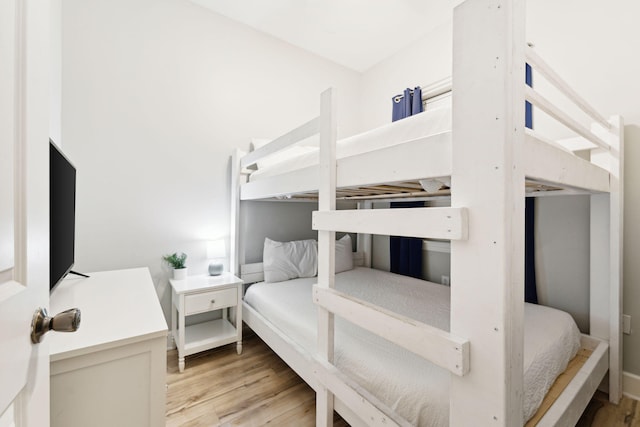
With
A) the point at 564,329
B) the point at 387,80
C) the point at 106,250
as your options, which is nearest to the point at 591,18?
the point at 387,80

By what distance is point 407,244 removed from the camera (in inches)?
103

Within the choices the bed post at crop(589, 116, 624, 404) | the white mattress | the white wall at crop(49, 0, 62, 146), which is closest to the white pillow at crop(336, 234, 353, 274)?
the white mattress

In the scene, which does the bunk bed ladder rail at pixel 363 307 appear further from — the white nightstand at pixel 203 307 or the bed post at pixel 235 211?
the bed post at pixel 235 211

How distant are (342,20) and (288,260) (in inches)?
84.4

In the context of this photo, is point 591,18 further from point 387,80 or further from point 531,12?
point 387,80

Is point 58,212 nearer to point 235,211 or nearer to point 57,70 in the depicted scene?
point 57,70

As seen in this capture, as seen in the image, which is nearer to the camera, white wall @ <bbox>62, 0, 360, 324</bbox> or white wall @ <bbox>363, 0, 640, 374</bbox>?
white wall @ <bbox>363, 0, 640, 374</bbox>

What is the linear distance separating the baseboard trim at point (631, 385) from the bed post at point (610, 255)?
Result: 0.08 meters

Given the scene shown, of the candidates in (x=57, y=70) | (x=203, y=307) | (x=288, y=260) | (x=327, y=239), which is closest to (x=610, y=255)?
(x=327, y=239)

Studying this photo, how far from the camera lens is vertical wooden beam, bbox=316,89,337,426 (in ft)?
3.87

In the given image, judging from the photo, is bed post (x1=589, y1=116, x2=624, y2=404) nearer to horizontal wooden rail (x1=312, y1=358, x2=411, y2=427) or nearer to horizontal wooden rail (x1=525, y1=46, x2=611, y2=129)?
horizontal wooden rail (x1=525, y1=46, x2=611, y2=129)

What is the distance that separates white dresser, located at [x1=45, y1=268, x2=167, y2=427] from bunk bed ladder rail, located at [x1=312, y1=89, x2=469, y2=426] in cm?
61

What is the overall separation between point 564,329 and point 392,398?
1035 millimetres

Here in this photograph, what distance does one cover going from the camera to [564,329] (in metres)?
1.37
